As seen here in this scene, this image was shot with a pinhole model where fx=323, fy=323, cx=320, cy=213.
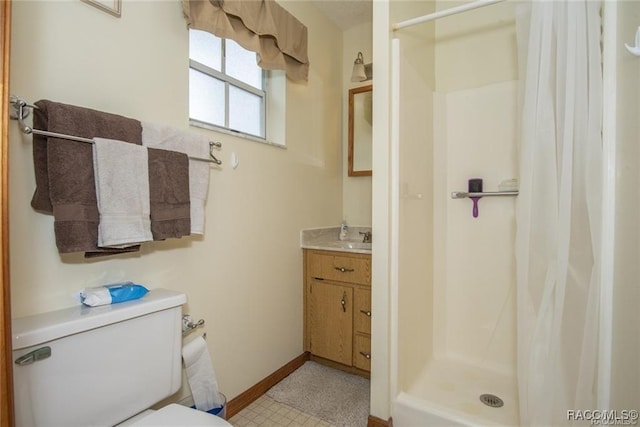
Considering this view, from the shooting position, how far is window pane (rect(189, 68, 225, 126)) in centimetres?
168

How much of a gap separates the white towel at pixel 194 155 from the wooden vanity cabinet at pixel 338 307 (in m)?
0.99

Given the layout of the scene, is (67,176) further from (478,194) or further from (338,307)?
(478,194)

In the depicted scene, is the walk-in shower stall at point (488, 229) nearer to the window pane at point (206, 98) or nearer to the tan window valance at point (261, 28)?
the tan window valance at point (261, 28)

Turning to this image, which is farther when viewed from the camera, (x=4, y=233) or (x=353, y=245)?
(x=353, y=245)

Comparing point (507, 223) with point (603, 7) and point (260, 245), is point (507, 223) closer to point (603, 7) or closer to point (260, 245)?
point (603, 7)

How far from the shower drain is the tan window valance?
7.18ft

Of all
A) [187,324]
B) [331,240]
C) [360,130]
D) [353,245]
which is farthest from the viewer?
[360,130]

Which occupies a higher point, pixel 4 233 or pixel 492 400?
pixel 4 233

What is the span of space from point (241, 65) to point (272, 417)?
2041 mm

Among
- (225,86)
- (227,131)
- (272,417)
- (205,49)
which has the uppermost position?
(205,49)

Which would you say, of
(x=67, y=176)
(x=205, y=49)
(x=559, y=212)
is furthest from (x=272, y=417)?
(x=205, y=49)

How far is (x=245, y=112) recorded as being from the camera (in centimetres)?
205

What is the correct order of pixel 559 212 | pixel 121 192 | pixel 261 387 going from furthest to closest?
pixel 261 387 → pixel 559 212 → pixel 121 192

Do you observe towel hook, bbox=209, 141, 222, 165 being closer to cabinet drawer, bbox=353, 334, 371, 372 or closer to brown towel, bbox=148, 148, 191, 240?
brown towel, bbox=148, 148, 191, 240
